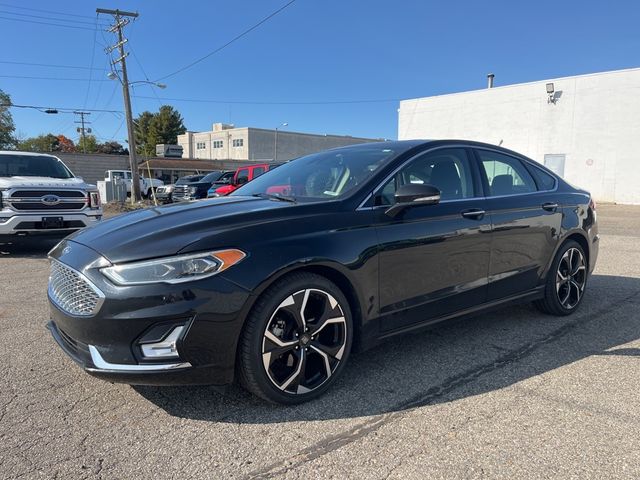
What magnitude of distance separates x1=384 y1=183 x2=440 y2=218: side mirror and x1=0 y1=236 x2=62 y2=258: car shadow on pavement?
698cm

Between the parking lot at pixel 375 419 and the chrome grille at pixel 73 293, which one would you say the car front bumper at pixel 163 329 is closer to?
the chrome grille at pixel 73 293

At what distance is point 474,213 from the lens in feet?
12.5

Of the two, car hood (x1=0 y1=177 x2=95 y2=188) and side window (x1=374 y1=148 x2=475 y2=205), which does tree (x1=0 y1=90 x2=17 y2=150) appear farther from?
side window (x1=374 y1=148 x2=475 y2=205)

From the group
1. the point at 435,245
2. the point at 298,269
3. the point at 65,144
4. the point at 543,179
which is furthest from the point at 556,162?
the point at 65,144

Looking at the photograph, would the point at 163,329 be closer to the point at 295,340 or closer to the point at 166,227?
the point at 166,227

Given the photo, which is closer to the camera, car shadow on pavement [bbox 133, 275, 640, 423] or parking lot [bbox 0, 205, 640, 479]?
parking lot [bbox 0, 205, 640, 479]

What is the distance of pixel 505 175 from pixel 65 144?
10542cm

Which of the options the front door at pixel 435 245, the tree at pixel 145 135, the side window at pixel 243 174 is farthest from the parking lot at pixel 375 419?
the tree at pixel 145 135

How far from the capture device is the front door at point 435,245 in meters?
3.27

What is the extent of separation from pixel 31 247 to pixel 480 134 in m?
25.4

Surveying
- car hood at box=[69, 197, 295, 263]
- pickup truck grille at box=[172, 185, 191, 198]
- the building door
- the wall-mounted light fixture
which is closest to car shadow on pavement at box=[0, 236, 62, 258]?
car hood at box=[69, 197, 295, 263]

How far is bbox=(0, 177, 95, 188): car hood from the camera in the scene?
7.79 meters

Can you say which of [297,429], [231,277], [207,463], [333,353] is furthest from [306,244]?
[207,463]

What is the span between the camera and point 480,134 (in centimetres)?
2889
